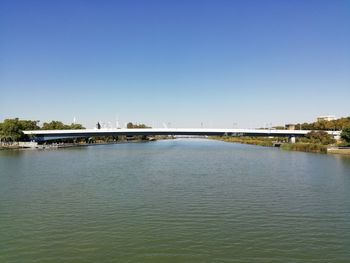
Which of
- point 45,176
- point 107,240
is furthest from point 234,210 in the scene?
point 45,176

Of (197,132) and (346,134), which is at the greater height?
(197,132)

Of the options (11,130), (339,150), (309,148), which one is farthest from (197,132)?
(11,130)

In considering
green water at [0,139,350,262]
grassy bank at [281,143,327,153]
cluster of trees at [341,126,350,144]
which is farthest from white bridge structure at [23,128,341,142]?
green water at [0,139,350,262]

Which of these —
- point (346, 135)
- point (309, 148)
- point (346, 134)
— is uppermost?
point (346, 134)

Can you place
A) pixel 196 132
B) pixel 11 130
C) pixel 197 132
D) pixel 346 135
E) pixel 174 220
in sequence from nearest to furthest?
1. pixel 174 220
2. pixel 346 135
3. pixel 197 132
4. pixel 196 132
5. pixel 11 130

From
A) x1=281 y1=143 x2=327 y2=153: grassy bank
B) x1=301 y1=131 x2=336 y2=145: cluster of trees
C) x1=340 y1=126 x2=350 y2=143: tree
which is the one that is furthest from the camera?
x1=301 y1=131 x2=336 y2=145: cluster of trees

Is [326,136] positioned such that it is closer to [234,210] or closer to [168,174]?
[168,174]

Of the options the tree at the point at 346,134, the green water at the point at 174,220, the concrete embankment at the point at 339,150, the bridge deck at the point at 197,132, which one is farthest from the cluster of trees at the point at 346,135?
the green water at the point at 174,220

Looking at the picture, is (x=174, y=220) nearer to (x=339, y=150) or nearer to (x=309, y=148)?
(x=339, y=150)

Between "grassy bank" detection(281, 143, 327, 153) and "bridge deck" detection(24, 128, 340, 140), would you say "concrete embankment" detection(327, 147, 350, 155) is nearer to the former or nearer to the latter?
"grassy bank" detection(281, 143, 327, 153)

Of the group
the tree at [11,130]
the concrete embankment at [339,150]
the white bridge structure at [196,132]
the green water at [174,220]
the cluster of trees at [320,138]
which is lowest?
the green water at [174,220]

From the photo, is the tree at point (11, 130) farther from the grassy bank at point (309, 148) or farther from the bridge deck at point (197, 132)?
the grassy bank at point (309, 148)

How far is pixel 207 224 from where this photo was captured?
20.0 meters

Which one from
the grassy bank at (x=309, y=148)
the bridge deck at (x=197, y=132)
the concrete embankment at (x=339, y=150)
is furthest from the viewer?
the bridge deck at (x=197, y=132)
